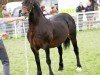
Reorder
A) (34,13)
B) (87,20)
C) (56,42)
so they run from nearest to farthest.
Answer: (34,13), (56,42), (87,20)

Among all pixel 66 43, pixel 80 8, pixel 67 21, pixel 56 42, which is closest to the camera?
pixel 56 42

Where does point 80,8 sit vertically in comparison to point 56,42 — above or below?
below

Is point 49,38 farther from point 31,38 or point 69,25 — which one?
point 69,25

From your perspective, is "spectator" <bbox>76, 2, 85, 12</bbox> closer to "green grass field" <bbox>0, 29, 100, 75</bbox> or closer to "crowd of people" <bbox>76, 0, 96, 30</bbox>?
"crowd of people" <bbox>76, 0, 96, 30</bbox>

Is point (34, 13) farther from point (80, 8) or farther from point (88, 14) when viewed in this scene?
point (80, 8)

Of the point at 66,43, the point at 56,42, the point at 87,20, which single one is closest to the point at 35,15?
the point at 56,42

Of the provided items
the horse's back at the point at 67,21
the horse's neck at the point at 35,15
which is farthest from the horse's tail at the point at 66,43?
the horse's neck at the point at 35,15

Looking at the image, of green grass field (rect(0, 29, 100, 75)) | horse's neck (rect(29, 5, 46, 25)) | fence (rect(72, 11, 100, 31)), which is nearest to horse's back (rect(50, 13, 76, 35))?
A: green grass field (rect(0, 29, 100, 75))

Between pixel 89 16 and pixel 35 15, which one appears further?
pixel 89 16

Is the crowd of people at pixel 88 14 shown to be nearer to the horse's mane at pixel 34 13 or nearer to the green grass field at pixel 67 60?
the green grass field at pixel 67 60

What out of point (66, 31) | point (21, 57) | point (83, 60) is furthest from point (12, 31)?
point (66, 31)

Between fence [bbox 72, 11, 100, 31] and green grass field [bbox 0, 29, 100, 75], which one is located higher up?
green grass field [bbox 0, 29, 100, 75]

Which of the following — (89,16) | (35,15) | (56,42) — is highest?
(35,15)

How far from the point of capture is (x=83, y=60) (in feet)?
41.4
